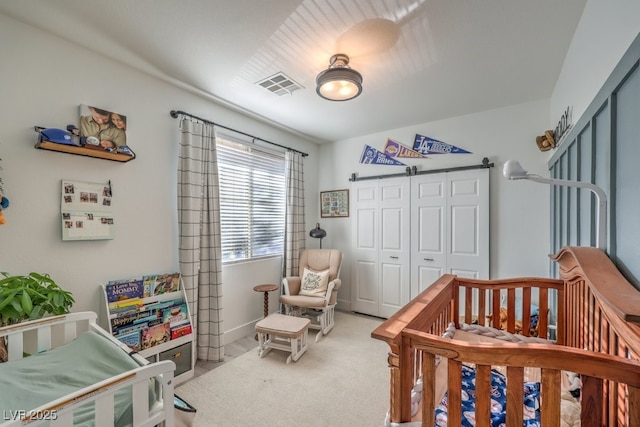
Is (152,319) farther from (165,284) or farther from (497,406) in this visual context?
(497,406)

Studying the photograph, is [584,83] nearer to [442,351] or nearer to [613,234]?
[613,234]

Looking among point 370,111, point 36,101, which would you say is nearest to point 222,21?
point 36,101

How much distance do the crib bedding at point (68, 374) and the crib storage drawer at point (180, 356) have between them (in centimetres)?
80

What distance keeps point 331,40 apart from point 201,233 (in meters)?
2.03

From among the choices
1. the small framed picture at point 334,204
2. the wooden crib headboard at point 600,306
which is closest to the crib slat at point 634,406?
the wooden crib headboard at point 600,306

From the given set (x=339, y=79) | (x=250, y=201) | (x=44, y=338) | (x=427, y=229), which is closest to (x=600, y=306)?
(x=339, y=79)

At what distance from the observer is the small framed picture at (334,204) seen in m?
4.05

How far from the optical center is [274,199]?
362cm

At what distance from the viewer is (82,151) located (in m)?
1.84

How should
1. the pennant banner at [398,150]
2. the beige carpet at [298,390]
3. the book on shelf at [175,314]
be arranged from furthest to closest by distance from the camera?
the pennant banner at [398,150] → the book on shelf at [175,314] → the beige carpet at [298,390]

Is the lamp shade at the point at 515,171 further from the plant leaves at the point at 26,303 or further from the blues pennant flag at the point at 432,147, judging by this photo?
the plant leaves at the point at 26,303

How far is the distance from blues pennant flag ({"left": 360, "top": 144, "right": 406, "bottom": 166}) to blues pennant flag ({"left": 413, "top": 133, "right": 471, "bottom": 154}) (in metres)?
0.31

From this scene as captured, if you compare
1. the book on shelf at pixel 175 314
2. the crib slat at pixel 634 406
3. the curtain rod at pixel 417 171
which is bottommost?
the book on shelf at pixel 175 314

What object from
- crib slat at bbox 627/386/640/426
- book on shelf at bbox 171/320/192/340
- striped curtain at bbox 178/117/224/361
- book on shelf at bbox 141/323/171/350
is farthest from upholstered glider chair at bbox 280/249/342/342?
crib slat at bbox 627/386/640/426
